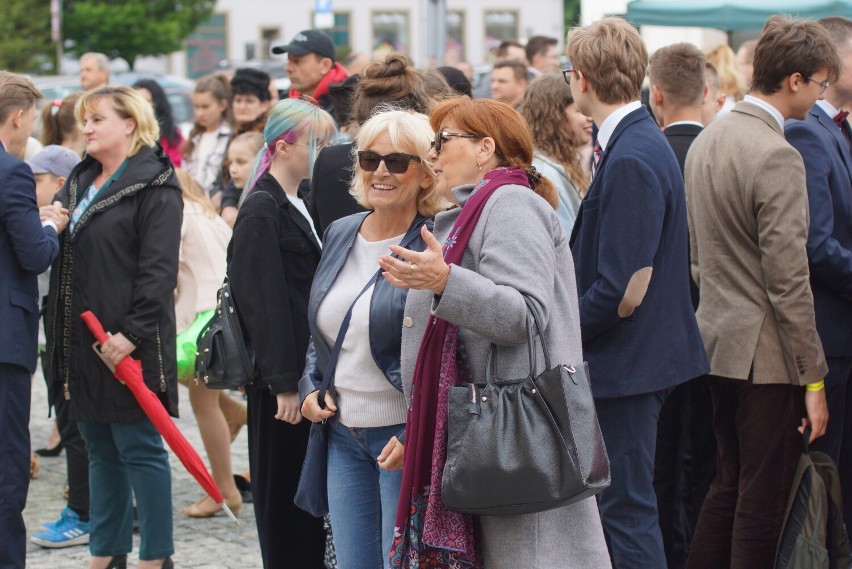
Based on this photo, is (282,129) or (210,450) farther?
(210,450)

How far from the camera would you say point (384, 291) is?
3.83 m

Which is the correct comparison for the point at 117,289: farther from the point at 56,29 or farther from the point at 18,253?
the point at 56,29

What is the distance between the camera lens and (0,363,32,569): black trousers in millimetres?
4934

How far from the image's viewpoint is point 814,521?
4578 mm

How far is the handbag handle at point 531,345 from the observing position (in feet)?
10.6

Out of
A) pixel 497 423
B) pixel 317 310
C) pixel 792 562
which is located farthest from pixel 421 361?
pixel 792 562

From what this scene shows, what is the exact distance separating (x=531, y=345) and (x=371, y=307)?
0.75 metres

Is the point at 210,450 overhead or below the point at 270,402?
below

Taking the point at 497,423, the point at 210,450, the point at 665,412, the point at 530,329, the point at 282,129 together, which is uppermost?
the point at 282,129

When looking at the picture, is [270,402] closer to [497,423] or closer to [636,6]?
[497,423]

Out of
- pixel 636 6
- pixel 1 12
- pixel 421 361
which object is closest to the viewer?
pixel 421 361

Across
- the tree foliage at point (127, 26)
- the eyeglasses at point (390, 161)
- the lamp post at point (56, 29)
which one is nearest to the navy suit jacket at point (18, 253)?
the eyeglasses at point (390, 161)

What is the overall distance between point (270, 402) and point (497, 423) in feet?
5.87

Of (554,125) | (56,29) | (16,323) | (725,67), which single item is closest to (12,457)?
(16,323)
